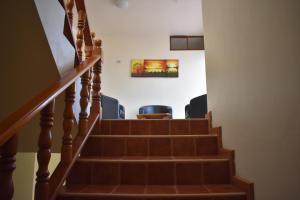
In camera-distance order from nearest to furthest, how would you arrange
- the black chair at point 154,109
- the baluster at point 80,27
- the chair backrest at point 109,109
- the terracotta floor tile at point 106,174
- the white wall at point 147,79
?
the terracotta floor tile at point 106,174, the baluster at point 80,27, the chair backrest at point 109,109, the black chair at point 154,109, the white wall at point 147,79

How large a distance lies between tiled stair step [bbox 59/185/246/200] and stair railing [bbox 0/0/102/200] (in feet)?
0.59

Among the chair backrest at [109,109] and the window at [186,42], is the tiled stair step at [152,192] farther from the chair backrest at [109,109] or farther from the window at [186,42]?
the window at [186,42]

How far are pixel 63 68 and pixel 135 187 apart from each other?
1027mm

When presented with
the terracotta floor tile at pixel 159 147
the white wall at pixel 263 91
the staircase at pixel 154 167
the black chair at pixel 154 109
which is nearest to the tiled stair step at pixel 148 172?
the staircase at pixel 154 167

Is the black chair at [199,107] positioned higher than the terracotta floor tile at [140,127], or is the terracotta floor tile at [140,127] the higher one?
the black chair at [199,107]

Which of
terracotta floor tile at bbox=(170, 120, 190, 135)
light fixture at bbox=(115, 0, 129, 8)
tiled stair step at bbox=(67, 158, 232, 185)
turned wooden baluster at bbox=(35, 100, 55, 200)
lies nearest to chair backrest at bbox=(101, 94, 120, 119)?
light fixture at bbox=(115, 0, 129, 8)

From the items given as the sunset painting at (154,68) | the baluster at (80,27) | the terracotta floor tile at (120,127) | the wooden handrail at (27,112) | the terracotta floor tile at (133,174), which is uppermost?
the sunset painting at (154,68)

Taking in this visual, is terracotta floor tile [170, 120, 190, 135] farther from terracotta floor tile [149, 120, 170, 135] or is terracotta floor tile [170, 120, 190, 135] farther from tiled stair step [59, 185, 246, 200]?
tiled stair step [59, 185, 246, 200]

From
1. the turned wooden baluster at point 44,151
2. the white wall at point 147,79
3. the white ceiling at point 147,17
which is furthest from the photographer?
the white wall at point 147,79

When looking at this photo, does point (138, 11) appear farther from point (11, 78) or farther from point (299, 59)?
point (299, 59)

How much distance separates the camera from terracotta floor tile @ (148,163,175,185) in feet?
5.61

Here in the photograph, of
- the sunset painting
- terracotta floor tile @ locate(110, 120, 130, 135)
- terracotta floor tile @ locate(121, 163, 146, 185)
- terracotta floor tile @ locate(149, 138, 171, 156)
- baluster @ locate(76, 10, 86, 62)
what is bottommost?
terracotta floor tile @ locate(121, 163, 146, 185)

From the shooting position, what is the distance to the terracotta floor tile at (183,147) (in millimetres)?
2047

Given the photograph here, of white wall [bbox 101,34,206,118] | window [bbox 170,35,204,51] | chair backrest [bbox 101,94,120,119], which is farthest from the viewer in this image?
window [bbox 170,35,204,51]
